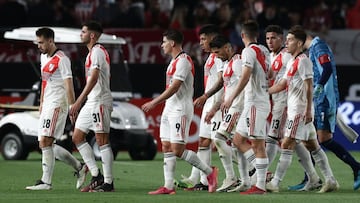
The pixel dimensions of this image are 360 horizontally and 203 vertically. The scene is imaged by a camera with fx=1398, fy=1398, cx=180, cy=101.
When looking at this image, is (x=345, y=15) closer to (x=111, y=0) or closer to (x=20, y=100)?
(x=111, y=0)

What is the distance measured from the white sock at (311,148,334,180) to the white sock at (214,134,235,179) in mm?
1143

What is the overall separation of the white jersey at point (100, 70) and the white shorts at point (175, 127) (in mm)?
893

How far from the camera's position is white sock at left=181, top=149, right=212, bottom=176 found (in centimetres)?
1772

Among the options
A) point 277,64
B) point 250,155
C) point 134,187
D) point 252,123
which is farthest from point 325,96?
point 134,187

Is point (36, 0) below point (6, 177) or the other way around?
the other way around

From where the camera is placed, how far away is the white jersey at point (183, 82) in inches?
692

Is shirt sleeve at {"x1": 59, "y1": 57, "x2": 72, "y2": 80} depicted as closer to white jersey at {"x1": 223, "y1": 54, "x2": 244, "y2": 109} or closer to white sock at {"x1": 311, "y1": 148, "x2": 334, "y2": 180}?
white jersey at {"x1": 223, "y1": 54, "x2": 244, "y2": 109}

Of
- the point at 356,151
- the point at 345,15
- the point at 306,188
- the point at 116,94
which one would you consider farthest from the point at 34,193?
the point at 345,15

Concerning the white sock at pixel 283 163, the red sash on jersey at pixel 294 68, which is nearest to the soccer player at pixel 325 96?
the red sash on jersey at pixel 294 68

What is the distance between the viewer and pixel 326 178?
18.5m

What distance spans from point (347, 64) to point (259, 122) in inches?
552

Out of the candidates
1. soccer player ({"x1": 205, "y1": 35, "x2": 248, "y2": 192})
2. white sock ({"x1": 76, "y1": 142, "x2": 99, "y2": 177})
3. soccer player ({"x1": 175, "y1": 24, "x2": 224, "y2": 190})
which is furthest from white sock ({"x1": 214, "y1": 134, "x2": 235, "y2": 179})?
white sock ({"x1": 76, "y1": 142, "x2": 99, "y2": 177})

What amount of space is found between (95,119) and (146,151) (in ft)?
25.6

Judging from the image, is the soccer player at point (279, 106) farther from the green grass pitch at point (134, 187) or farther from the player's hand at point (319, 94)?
the green grass pitch at point (134, 187)
